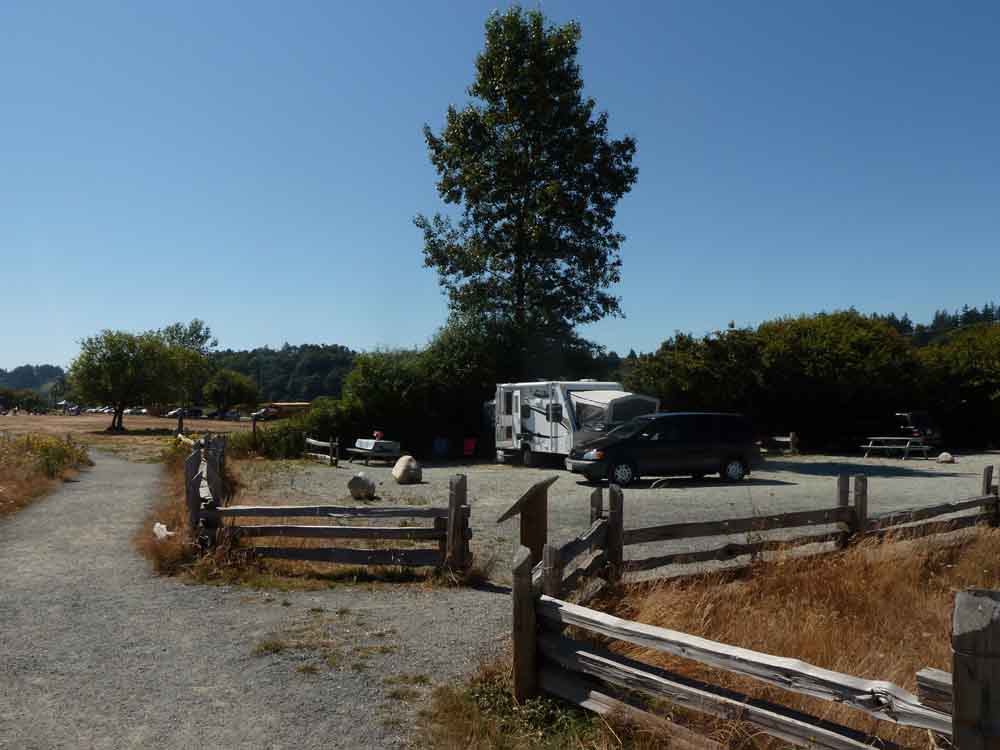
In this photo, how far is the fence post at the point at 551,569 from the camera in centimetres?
592

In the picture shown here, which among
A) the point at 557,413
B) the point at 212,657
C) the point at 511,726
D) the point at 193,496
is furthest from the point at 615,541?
the point at 557,413

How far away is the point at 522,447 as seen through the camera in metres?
26.6

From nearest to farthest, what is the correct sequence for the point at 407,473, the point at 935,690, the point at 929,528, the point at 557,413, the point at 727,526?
the point at 935,690 → the point at 727,526 → the point at 929,528 → the point at 407,473 → the point at 557,413

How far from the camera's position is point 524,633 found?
5.50m

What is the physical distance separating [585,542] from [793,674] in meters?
3.31

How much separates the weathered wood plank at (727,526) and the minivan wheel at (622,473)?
9348 mm

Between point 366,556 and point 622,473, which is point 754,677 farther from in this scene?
point 622,473

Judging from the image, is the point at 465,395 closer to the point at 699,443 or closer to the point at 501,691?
the point at 699,443

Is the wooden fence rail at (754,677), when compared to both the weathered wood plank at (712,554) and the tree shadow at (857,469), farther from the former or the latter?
the tree shadow at (857,469)

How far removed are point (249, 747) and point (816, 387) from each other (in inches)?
1200

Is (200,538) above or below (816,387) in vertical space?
below

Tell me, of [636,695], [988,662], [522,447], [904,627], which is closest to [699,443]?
[522,447]

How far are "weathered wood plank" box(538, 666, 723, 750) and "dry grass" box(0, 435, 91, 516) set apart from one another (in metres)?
13.9

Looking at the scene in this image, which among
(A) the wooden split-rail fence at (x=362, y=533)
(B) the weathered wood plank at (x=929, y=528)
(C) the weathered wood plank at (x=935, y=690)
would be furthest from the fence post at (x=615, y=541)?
(B) the weathered wood plank at (x=929, y=528)
